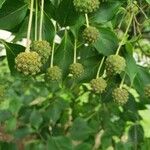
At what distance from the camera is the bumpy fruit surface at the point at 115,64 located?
4.12 feet

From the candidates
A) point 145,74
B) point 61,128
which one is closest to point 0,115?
point 61,128

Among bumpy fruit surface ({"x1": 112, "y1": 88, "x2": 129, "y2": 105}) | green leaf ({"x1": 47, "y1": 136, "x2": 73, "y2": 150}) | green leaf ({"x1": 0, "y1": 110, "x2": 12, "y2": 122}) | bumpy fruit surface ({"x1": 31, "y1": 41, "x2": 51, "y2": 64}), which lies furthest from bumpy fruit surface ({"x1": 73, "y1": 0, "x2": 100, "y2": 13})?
green leaf ({"x1": 0, "y1": 110, "x2": 12, "y2": 122})

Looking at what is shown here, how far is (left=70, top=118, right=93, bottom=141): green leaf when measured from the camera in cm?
233

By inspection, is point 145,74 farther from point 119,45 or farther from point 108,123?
point 108,123

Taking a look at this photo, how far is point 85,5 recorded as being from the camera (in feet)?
3.88

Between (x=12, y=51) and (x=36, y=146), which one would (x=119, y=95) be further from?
(x=36, y=146)

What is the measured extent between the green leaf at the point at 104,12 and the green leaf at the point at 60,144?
783 millimetres

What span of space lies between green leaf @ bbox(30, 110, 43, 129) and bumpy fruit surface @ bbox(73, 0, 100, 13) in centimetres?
134

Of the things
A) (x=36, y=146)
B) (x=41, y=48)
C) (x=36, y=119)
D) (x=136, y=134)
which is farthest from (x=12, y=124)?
(x=41, y=48)

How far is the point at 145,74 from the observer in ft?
5.06

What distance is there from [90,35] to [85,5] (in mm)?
94

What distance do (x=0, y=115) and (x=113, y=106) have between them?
50 cm

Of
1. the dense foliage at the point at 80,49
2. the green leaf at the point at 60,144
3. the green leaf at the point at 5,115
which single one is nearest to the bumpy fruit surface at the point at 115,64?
the dense foliage at the point at 80,49

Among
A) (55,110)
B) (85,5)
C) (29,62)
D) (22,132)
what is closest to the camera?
(29,62)
